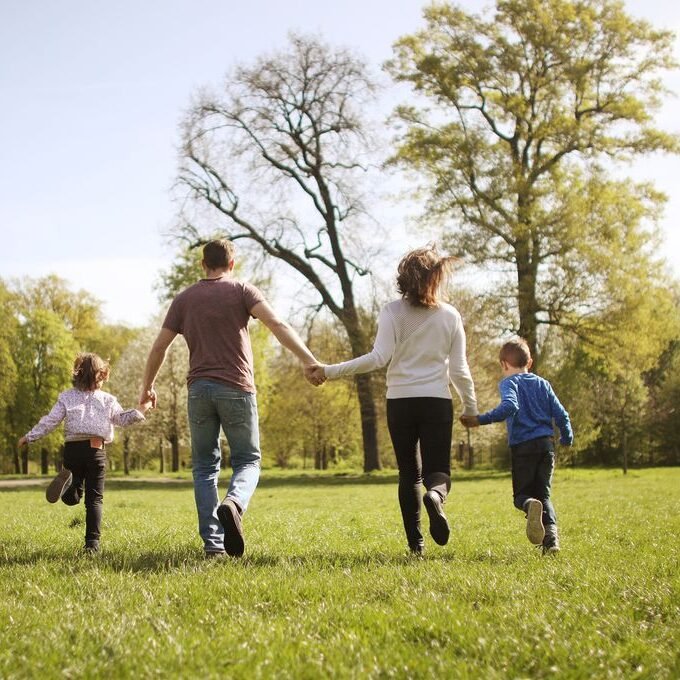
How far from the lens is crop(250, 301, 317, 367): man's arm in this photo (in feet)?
20.8

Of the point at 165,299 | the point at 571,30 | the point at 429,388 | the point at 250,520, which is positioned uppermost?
the point at 571,30

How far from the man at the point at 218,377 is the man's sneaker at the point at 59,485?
1267mm

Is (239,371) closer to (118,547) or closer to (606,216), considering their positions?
(118,547)

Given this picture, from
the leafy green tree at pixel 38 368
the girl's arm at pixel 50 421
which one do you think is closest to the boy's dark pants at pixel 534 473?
the girl's arm at pixel 50 421

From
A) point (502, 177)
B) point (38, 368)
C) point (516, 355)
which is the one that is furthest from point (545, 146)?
point (38, 368)

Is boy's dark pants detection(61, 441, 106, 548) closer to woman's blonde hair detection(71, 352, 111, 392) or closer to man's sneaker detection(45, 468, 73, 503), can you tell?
man's sneaker detection(45, 468, 73, 503)

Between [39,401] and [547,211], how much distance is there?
34789 mm

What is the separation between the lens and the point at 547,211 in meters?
30.0

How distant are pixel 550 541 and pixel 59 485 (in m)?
4.31

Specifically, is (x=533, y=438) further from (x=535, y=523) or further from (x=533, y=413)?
(x=535, y=523)

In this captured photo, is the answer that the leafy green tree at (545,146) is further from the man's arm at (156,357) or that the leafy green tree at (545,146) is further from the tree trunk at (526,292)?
the man's arm at (156,357)

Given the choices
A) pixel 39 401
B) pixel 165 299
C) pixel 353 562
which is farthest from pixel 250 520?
pixel 39 401

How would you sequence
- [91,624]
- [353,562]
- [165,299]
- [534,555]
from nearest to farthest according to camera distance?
1. [91,624]
2. [353,562]
3. [534,555]
4. [165,299]

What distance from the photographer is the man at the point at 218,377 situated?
620 cm
